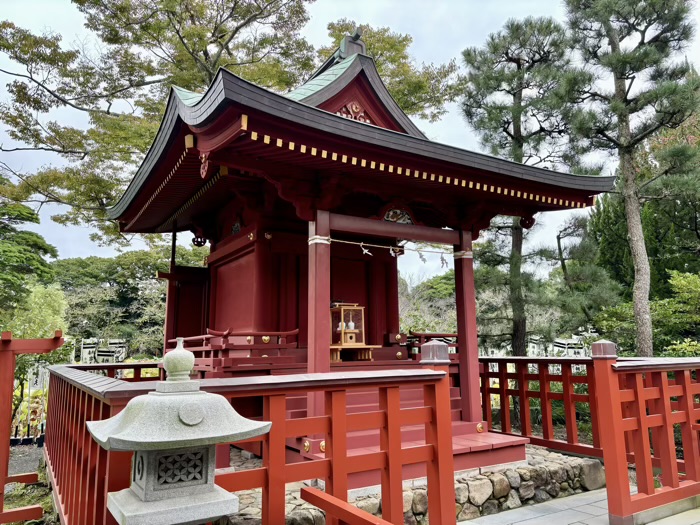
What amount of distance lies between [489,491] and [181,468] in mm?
3315

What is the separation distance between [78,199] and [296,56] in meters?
7.06

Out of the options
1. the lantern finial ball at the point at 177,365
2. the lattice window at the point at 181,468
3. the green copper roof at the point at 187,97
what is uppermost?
the green copper roof at the point at 187,97

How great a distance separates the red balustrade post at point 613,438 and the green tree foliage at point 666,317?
6.27 m

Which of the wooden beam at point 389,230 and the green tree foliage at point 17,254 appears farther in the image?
the green tree foliage at point 17,254

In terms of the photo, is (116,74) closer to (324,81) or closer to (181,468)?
(324,81)

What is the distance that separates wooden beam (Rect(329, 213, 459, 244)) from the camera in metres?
4.74

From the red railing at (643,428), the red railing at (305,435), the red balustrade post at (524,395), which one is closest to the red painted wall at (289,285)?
the red balustrade post at (524,395)

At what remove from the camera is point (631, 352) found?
9367mm

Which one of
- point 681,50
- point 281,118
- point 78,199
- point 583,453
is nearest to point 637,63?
point 681,50

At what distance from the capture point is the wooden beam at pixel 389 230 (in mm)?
4738

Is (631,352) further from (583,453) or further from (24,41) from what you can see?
(24,41)

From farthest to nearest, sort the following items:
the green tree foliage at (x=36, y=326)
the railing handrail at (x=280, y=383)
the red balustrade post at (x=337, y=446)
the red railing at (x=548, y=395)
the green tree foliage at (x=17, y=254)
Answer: the green tree foliage at (x=17, y=254), the green tree foliage at (x=36, y=326), the red railing at (x=548, y=395), the red balustrade post at (x=337, y=446), the railing handrail at (x=280, y=383)

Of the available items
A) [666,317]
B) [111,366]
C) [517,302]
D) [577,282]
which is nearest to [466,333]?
[517,302]

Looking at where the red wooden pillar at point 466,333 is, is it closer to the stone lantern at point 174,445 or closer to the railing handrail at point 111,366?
the railing handrail at point 111,366
